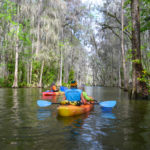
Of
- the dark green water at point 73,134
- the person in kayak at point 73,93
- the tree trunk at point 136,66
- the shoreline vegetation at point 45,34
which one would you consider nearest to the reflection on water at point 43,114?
the dark green water at point 73,134

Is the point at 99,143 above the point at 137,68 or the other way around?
the other way around

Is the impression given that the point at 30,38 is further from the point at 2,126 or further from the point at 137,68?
the point at 2,126

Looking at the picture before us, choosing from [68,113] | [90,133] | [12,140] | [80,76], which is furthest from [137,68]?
[80,76]

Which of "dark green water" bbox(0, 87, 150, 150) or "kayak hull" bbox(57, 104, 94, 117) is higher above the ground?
"kayak hull" bbox(57, 104, 94, 117)

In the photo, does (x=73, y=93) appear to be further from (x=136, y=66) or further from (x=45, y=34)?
(x=45, y=34)

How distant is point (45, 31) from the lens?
2825cm

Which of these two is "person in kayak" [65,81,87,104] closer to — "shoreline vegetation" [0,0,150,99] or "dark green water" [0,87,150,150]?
"dark green water" [0,87,150,150]

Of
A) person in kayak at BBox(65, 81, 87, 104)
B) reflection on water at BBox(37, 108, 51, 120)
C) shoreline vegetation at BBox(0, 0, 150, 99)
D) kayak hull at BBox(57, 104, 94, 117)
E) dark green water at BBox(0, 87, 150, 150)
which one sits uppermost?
shoreline vegetation at BBox(0, 0, 150, 99)

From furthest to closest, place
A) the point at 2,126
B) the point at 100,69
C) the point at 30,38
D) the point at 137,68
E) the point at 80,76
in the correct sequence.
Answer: the point at 100,69
the point at 80,76
the point at 30,38
the point at 137,68
the point at 2,126

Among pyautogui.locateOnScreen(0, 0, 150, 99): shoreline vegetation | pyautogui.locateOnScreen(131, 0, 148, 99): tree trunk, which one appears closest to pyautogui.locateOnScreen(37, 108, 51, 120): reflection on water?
pyautogui.locateOnScreen(131, 0, 148, 99): tree trunk

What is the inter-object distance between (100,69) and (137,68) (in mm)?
43228

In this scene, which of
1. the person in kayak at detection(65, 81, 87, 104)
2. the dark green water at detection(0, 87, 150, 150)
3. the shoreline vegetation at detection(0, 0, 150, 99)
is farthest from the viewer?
the shoreline vegetation at detection(0, 0, 150, 99)

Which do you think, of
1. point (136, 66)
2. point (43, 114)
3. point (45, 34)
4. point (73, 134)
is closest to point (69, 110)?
point (43, 114)

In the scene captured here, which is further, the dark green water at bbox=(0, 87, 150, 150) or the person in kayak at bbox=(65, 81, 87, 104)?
the person in kayak at bbox=(65, 81, 87, 104)
